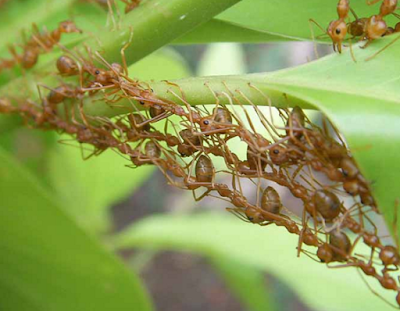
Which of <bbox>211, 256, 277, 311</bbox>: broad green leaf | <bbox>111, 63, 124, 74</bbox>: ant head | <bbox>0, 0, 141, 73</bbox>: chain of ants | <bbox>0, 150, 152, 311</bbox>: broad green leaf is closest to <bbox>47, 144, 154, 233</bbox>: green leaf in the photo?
<bbox>211, 256, 277, 311</bbox>: broad green leaf

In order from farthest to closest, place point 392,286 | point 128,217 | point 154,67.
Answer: point 128,217 → point 154,67 → point 392,286

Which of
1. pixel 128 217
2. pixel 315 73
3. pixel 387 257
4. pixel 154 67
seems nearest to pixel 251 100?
pixel 315 73

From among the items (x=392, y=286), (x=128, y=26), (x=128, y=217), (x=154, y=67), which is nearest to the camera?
(x=128, y=26)

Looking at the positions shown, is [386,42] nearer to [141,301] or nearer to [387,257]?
[387,257]

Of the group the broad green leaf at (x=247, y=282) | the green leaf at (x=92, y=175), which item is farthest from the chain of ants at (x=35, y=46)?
the broad green leaf at (x=247, y=282)

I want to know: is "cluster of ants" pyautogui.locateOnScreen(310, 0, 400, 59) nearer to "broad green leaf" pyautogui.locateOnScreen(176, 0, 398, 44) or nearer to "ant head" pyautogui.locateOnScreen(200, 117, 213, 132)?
"broad green leaf" pyautogui.locateOnScreen(176, 0, 398, 44)
